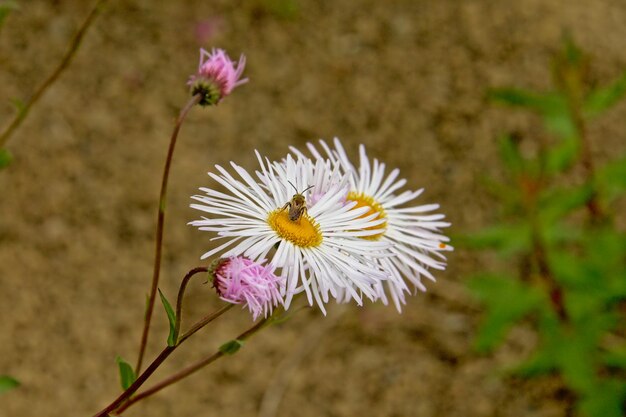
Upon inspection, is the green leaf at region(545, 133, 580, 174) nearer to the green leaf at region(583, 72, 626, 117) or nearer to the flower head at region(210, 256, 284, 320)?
the green leaf at region(583, 72, 626, 117)

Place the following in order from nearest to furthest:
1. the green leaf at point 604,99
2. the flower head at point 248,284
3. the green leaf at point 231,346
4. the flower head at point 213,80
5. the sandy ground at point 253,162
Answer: the flower head at point 248,284 < the green leaf at point 231,346 < the flower head at point 213,80 < the green leaf at point 604,99 < the sandy ground at point 253,162

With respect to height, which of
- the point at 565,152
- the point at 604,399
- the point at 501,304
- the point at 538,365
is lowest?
the point at 604,399

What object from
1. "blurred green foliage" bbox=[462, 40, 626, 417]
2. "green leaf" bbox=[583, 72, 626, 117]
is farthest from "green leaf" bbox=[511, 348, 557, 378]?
"green leaf" bbox=[583, 72, 626, 117]

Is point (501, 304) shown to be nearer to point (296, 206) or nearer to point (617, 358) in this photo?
point (617, 358)

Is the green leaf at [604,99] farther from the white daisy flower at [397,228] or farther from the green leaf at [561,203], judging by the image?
the white daisy flower at [397,228]

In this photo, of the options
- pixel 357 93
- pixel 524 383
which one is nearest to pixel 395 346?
pixel 524 383

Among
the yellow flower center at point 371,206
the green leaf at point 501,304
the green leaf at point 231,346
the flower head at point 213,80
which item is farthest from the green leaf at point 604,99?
the green leaf at point 231,346

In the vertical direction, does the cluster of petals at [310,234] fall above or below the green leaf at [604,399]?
above

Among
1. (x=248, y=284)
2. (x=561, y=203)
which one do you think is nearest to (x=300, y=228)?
(x=248, y=284)
